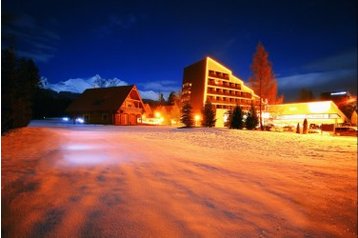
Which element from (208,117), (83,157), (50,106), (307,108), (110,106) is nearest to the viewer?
(83,157)

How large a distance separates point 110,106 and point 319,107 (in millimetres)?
29680

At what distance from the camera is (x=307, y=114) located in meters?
39.1

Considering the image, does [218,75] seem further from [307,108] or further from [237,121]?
[237,121]

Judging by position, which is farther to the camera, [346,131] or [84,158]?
[346,131]

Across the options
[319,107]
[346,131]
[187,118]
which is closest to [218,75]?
[319,107]

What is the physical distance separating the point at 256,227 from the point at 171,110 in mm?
47563

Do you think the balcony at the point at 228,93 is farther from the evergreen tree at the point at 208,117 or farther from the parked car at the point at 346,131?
the parked car at the point at 346,131

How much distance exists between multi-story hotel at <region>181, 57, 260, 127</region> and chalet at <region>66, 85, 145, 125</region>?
49.0ft

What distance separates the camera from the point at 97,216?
4168mm

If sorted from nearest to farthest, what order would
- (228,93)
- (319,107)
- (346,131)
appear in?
1. (346,131)
2. (319,107)
3. (228,93)

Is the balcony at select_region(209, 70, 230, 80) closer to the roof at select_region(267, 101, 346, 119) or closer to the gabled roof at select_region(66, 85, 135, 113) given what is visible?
the roof at select_region(267, 101, 346, 119)

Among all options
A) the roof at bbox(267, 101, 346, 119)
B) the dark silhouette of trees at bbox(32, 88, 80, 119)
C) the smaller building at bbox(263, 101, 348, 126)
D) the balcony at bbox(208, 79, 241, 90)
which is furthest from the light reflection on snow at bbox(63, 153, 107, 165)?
the dark silhouette of trees at bbox(32, 88, 80, 119)

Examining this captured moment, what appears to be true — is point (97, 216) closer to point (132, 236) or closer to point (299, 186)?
point (132, 236)

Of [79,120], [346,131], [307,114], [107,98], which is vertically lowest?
[346,131]
